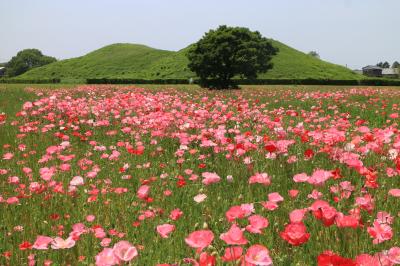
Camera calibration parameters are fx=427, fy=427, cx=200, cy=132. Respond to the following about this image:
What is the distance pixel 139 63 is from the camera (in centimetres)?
7775

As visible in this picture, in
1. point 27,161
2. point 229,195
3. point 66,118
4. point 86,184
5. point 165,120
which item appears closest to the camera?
point 229,195

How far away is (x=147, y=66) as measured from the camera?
74.5 metres

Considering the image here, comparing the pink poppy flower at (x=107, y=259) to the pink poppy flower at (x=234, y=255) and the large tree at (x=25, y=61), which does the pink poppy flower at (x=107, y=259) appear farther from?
the large tree at (x=25, y=61)

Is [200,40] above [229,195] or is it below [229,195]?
above

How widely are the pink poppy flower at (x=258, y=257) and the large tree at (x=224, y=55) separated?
32.4m

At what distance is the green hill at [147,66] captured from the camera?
63656 millimetres

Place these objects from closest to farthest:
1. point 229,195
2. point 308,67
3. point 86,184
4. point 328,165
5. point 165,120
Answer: point 229,195, point 86,184, point 328,165, point 165,120, point 308,67

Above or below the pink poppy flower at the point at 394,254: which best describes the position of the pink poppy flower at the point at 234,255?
above

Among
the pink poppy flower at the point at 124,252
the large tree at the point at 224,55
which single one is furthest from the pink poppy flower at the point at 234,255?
the large tree at the point at 224,55

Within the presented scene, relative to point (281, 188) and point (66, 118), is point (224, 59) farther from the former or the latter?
point (281, 188)

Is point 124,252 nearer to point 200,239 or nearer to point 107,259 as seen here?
point 107,259

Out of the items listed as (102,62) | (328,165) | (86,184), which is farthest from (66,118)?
(102,62)

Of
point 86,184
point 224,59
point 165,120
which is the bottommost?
point 86,184

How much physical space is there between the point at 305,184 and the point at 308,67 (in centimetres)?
6689
